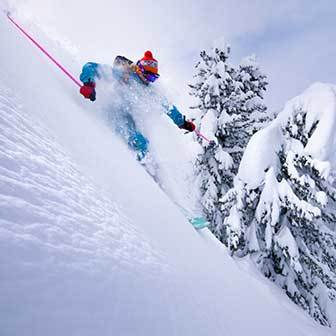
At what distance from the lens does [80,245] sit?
43.2 inches

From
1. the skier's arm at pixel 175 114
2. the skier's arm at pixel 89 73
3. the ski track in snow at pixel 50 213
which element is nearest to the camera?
the ski track in snow at pixel 50 213

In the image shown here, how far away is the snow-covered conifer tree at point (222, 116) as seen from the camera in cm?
1188

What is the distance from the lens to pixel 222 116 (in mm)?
11852

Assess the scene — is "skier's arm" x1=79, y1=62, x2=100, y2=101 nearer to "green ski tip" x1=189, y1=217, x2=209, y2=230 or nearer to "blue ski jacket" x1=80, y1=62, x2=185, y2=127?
"blue ski jacket" x1=80, y1=62, x2=185, y2=127

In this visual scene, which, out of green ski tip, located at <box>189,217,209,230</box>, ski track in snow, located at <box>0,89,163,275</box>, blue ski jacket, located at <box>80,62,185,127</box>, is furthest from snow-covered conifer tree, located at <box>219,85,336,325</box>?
ski track in snow, located at <box>0,89,163,275</box>

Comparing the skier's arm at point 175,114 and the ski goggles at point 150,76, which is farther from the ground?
the ski goggles at point 150,76

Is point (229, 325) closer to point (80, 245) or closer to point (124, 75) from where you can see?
point (80, 245)

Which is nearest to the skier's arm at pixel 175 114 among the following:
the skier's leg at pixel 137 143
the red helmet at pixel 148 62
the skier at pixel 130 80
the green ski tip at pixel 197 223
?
the skier at pixel 130 80

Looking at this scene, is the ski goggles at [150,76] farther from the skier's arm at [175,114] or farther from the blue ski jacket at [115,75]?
the skier's arm at [175,114]

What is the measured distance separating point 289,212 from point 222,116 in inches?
201

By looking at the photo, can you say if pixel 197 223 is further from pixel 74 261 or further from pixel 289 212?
pixel 289 212

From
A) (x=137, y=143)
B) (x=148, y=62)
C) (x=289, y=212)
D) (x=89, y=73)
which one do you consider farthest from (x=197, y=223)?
(x=289, y=212)

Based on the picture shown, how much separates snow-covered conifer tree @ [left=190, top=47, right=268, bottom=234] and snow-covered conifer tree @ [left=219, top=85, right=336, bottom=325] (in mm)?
2925

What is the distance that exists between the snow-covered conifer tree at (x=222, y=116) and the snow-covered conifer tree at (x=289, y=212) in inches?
115
